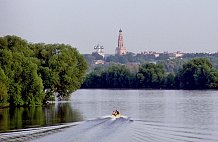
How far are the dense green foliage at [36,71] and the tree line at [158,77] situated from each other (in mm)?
43974

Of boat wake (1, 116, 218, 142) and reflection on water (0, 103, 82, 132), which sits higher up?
reflection on water (0, 103, 82, 132)

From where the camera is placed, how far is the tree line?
119m

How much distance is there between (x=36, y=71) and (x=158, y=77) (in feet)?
203

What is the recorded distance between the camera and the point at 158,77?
130 meters

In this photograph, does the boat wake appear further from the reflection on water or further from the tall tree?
the tall tree

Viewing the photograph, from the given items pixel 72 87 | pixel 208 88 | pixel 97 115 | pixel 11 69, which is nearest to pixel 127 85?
pixel 208 88

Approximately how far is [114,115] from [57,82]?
25483 mm

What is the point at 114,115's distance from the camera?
171ft

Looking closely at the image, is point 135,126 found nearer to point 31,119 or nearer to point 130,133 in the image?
point 130,133

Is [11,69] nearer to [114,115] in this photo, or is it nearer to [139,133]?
[114,115]

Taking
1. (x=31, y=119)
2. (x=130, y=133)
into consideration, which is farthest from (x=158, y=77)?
(x=130, y=133)

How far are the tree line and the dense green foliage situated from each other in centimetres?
4397

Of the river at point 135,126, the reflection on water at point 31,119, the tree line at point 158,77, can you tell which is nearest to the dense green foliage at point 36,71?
the reflection on water at point 31,119

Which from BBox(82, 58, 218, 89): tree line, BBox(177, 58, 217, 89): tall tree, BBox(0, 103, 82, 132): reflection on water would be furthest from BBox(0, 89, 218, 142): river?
BBox(82, 58, 218, 89): tree line
